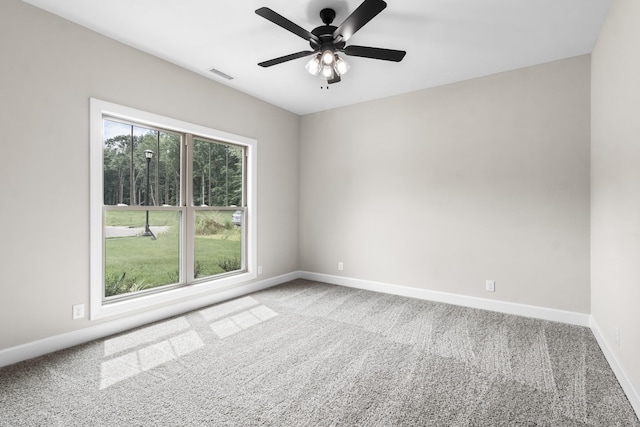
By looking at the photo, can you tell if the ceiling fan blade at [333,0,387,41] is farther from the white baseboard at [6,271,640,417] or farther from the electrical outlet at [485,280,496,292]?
the electrical outlet at [485,280,496,292]

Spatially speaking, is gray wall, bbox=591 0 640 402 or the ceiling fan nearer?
gray wall, bbox=591 0 640 402

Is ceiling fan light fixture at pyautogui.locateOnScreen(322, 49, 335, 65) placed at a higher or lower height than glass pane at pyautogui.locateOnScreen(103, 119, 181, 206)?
higher

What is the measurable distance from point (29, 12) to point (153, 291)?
2.68 m

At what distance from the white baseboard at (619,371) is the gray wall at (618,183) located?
4cm

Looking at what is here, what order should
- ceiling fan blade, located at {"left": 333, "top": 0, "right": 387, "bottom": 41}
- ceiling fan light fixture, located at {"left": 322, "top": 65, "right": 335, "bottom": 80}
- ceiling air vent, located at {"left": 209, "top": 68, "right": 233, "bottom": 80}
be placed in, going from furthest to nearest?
ceiling air vent, located at {"left": 209, "top": 68, "right": 233, "bottom": 80} < ceiling fan light fixture, located at {"left": 322, "top": 65, "right": 335, "bottom": 80} < ceiling fan blade, located at {"left": 333, "top": 0, "right": 387, "bottom": 41}

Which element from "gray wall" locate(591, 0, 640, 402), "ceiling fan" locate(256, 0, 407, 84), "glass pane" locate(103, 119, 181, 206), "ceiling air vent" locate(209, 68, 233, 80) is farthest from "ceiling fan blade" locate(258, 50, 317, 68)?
"gray wall" locate(591, 0, 640, 402)

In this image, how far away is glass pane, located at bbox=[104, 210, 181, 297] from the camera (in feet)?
10.1

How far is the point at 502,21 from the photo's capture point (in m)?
2.63

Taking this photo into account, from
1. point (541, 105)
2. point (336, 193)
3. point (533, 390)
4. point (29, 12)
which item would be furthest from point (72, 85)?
point (541, 105)

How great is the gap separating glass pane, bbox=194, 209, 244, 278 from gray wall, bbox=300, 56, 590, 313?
4.31 feet

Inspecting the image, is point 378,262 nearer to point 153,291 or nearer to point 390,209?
point 390,209

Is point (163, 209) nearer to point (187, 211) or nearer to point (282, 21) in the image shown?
point (187, 211)

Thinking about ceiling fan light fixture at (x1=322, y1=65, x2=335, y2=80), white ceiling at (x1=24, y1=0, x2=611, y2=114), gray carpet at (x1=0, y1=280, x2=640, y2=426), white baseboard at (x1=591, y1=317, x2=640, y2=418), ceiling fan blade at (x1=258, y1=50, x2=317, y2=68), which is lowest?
gray carpet at (x1=0, y1=280, x2=640, y2=426)

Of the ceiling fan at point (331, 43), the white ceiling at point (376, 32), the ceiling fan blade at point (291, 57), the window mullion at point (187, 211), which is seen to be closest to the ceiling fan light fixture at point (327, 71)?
the ceiling fan at point (331, 43)
